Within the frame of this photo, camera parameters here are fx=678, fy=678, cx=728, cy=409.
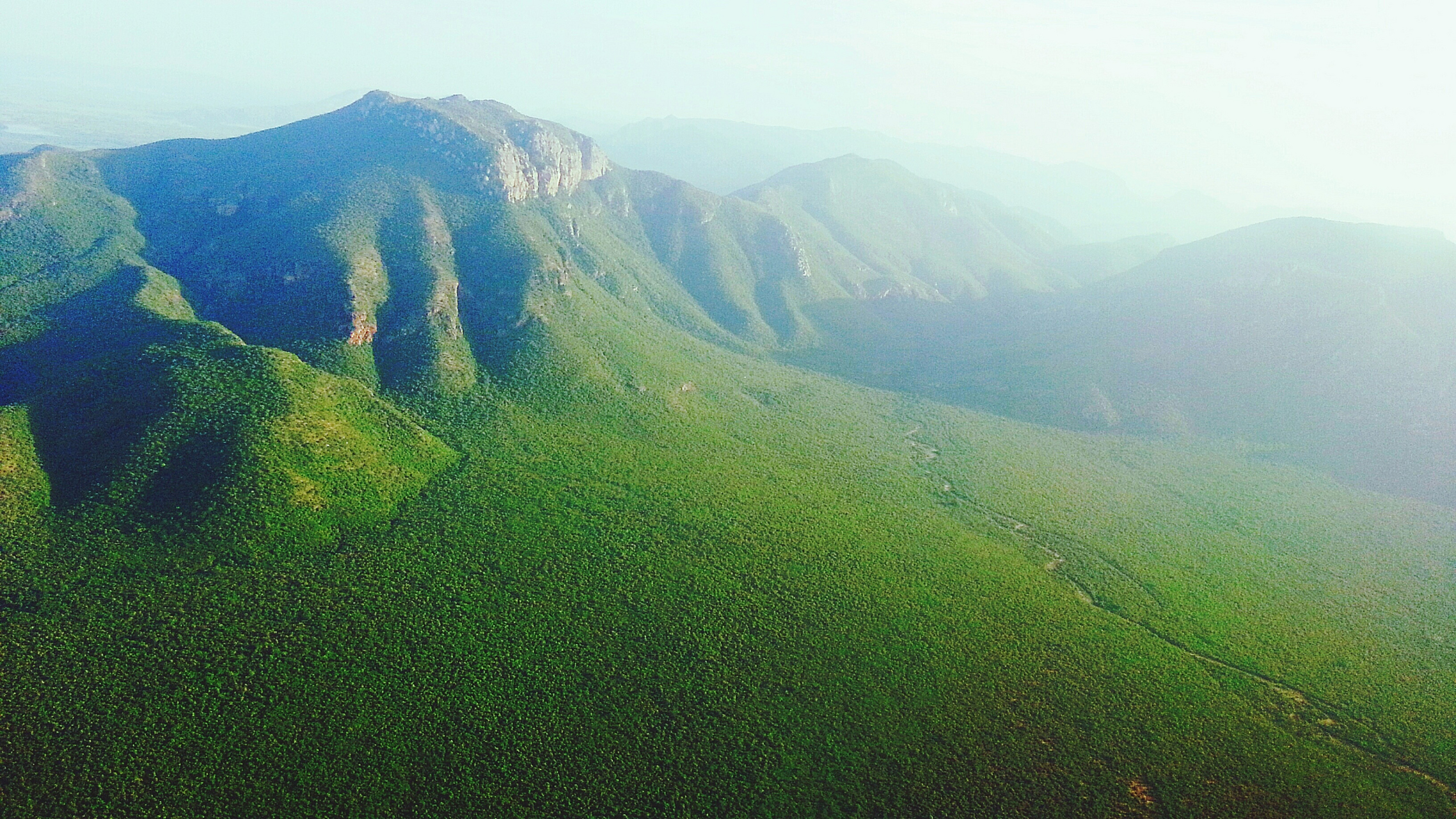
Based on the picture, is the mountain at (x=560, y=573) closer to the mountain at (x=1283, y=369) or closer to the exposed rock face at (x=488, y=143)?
the mountain at (x=1283, y=369)

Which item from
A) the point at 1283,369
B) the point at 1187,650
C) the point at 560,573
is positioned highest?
the point at 1283,369

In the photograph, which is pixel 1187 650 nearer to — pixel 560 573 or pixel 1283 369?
pixel 560 573

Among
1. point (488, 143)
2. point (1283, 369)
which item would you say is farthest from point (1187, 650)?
point (488, 143)

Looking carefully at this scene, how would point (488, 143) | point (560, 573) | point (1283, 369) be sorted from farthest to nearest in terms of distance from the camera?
point (488, 143) < point (1283, 369) < point (560, 573)

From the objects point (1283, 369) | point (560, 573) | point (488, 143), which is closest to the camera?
point (560, 573)

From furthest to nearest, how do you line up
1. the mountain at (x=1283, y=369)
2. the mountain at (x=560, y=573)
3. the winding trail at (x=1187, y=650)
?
the mountain at (x=1283, y=369)
the winding trail at (x=1187, y=650)
the mountain at (x=560, y=573)

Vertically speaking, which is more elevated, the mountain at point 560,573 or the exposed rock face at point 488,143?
the exposed rock face at point 488,143

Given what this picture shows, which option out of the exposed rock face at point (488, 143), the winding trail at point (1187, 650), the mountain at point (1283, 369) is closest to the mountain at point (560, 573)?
the winding trail at point (1187, 650)

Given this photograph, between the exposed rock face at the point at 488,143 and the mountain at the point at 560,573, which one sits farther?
the exposed rock face at the point at 488,143
